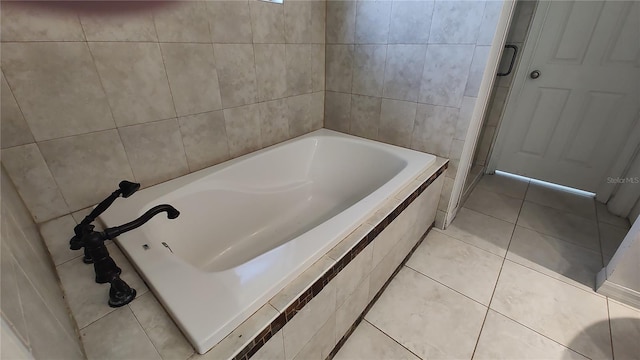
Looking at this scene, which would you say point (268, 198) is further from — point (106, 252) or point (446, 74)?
point (446, 74)

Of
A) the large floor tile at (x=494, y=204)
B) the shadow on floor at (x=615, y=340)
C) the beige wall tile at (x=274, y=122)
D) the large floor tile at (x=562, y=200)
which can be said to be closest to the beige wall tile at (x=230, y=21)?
the beige wall tile at (x=274, y=122)

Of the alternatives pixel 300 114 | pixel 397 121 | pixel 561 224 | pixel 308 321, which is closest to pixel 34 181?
pixel 308 321

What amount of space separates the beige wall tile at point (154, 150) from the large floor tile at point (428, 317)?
1.20 meters

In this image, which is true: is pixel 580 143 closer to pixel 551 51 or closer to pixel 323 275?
pixel 551 51

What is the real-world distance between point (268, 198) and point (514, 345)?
1.39 meters

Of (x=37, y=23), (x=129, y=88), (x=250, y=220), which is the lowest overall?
(x=250, y=220)

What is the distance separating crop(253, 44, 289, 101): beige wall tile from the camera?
154 cm

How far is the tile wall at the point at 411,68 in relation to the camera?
1.40 metres

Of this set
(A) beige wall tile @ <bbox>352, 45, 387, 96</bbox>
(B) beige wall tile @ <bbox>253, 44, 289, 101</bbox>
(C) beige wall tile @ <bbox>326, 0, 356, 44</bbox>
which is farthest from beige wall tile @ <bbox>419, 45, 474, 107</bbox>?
(B) beige wall tile @ <bbox>253, 44, 289, 101</bbox>

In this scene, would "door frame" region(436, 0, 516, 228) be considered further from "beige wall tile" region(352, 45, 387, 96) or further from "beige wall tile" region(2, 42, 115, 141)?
"beige wall tile" region(2, 42, 115, 141)

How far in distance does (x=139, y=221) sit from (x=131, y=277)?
229 millimetres

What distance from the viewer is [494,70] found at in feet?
4.94

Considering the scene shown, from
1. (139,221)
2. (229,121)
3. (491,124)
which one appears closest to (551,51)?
(491,124)

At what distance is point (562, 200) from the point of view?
87.2 inches
